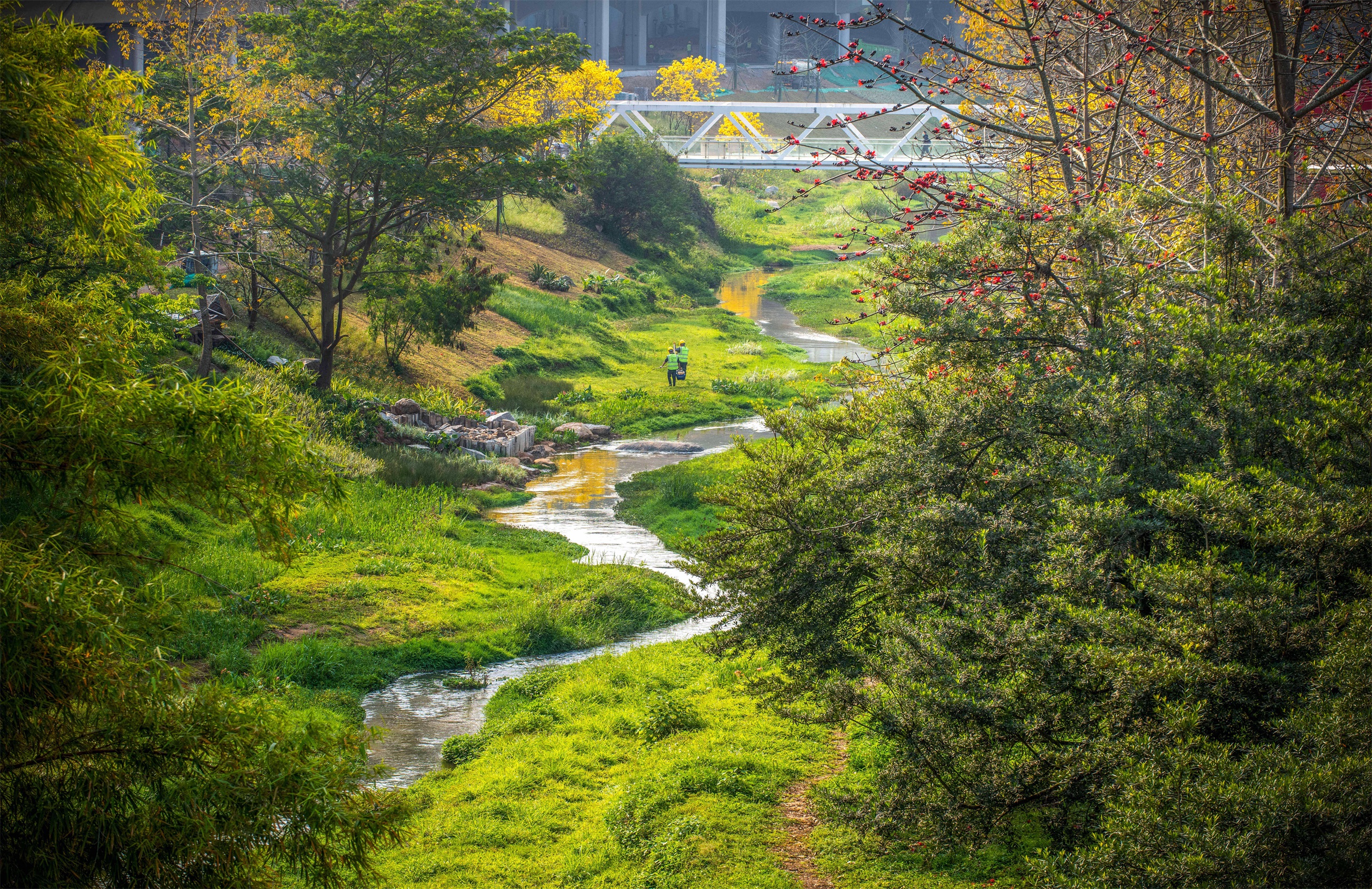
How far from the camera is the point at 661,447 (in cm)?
2716

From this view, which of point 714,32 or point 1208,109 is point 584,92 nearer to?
point 1208,109

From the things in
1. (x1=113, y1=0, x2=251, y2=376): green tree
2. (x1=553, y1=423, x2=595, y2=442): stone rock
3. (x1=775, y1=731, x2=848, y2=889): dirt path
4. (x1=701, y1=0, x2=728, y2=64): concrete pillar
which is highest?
(x1=701, y1=0, x2=728, y2=64): concrete pillar

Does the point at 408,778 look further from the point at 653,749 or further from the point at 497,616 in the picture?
the point at 497,616

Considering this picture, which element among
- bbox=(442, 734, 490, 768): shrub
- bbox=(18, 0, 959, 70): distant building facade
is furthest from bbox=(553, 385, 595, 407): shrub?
bbox=(18, 0, 959, 70): distant building facade

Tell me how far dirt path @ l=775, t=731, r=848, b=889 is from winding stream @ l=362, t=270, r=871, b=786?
3268 mm

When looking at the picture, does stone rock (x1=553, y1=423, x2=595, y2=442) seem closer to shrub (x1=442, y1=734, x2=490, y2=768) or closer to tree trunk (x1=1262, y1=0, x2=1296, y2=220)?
shrub (x1=442, y1=734, x2=490, y2=768)

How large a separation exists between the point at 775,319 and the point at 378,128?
85.6 feet

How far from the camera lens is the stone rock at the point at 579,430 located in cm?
2808

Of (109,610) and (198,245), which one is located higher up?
(198,245)

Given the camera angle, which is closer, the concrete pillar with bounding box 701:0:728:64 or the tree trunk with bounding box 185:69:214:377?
the tree trunk with bounding box 185:69:214:377

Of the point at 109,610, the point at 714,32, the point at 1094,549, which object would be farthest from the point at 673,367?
the point at 714,32

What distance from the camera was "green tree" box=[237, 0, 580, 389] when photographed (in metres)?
24.5

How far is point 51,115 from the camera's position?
514 centimetres

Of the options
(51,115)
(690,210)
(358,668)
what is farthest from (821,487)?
(690,210)
